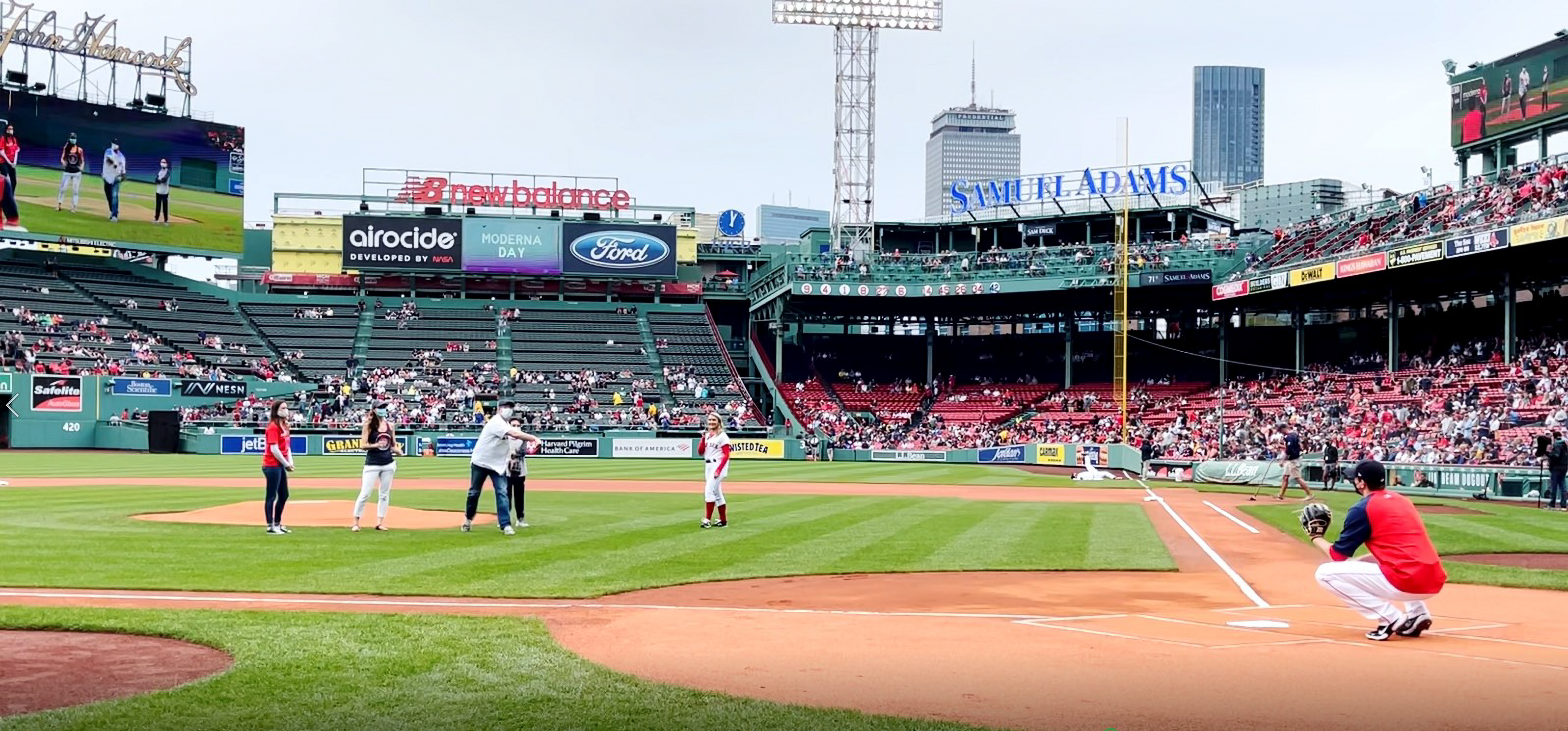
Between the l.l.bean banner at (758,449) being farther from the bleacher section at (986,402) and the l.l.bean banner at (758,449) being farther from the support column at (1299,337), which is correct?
the support column at (1299,337)

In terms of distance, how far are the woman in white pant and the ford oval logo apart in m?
56.7

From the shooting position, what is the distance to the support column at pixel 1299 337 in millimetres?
55219

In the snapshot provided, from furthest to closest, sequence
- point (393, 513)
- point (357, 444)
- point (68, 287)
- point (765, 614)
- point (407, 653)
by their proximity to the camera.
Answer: point (68, 287)
point (357, 444)
point (393, 513)
point (765, 614)
point (407, 653)

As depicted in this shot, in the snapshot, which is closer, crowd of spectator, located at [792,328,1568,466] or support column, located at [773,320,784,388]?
crowd of spectator, located at [792,328,1568,466]

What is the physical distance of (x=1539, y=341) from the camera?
4612 cm

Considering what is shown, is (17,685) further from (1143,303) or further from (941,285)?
(1143,303)

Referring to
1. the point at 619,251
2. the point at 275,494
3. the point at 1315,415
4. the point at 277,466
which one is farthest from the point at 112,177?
the point at 1315,415

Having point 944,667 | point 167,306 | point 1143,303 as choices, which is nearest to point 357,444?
point 167,306

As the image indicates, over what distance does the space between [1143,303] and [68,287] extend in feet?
180

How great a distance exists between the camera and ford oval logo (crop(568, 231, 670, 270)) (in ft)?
244

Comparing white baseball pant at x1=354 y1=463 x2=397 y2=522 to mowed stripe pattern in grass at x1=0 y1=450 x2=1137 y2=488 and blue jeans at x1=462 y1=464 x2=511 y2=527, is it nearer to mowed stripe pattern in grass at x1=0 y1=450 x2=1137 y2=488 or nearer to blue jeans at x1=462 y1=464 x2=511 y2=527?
blue jeans at x1=462 y1=464 x2=511 y2=527

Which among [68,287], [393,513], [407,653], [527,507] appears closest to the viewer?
[407,653]

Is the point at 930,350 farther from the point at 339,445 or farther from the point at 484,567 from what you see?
the point at 484,567

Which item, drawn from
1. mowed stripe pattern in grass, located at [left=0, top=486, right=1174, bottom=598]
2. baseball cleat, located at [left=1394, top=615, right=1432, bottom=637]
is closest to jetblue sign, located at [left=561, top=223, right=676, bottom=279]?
mowed stripe pattern in grass, located at [left=0, top=486, right=1174, bottom=598]
